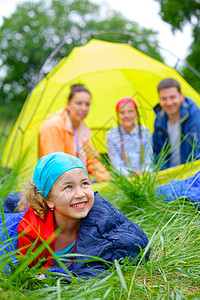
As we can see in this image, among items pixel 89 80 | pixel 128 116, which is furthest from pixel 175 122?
pixel 89 80

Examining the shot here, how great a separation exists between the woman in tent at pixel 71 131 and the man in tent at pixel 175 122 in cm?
60

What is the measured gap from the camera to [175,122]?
279cm

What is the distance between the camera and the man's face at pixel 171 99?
8.95ft

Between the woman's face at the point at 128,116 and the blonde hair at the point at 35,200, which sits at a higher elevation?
the woman's face at the point at 128,116

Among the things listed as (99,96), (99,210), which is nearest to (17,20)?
(99,96)

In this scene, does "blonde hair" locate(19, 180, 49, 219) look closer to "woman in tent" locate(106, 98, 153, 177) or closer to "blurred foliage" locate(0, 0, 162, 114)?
"woman in tent" locate(106, 98, 153, 177)

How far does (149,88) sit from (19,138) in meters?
1.52

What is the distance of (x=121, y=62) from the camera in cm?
328

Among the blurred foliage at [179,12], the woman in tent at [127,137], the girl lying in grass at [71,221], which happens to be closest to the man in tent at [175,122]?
the woman in tent at [127,137]

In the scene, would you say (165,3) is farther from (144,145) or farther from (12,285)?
(12,285)

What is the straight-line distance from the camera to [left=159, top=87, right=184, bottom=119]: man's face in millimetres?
2727

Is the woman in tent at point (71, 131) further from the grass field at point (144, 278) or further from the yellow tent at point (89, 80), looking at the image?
the grass field at point (144, 278)

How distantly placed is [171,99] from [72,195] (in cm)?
178

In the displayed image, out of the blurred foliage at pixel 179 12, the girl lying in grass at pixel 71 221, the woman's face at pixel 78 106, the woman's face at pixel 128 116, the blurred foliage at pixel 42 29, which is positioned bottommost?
the girl lying in grass at pixel 71 221
